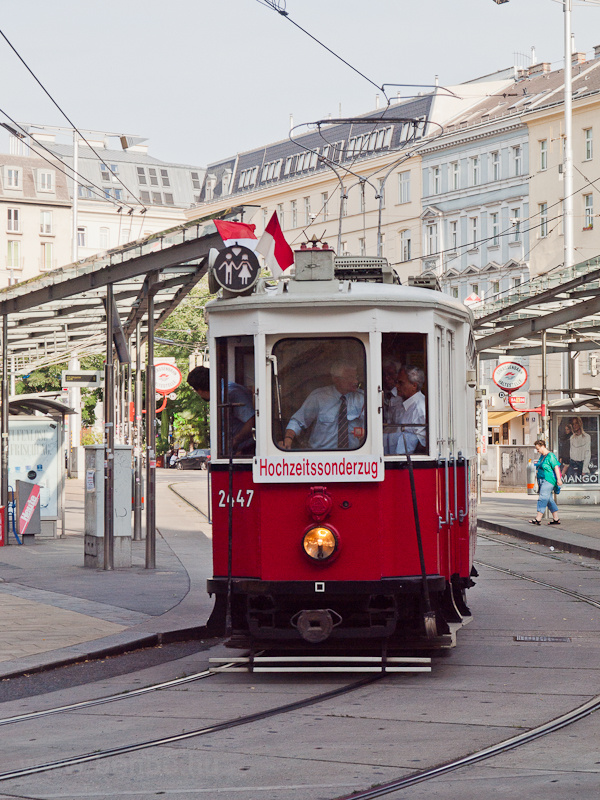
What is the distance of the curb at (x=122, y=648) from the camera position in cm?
922

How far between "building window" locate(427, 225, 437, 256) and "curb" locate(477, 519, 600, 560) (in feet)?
146

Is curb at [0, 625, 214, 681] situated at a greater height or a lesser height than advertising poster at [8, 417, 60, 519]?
lesser

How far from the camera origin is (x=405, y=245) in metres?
71.8

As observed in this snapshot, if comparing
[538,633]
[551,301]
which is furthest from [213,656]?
[551,301]

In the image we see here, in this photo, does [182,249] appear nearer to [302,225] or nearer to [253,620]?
[253,620]

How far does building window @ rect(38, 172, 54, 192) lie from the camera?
93.6m

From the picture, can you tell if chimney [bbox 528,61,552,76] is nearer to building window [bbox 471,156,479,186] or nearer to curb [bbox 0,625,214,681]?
building window [bbox 471,156,479,186]

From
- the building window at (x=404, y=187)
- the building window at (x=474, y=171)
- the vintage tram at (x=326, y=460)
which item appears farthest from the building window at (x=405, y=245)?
the vintage tram at (x=326, y=460)

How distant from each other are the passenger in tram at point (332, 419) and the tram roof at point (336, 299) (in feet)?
1.88

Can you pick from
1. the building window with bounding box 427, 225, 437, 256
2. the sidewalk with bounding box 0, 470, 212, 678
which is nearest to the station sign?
the sidewalk with bounding box 0, 470, 212, 678

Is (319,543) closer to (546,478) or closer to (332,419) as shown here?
(332,419)

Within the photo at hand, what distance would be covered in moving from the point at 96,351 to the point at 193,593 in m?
15.1

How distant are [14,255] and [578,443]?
7034 centimetres

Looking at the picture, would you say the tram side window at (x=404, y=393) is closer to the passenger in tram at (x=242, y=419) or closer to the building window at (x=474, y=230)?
the passenger in tram at (x=242, y=419)
